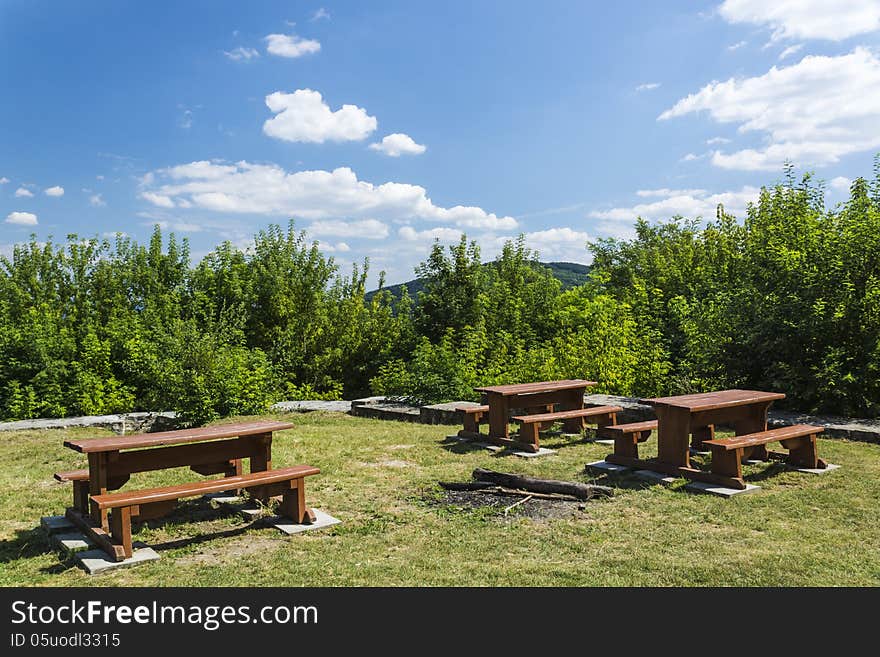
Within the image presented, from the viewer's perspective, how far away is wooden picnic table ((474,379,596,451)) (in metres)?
7.95

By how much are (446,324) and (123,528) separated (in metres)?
11.4

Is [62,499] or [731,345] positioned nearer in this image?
[62,499]

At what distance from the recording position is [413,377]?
38.2 feet

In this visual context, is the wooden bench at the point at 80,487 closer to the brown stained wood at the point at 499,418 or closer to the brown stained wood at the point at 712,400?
the brown stained wood at the point at 499,418

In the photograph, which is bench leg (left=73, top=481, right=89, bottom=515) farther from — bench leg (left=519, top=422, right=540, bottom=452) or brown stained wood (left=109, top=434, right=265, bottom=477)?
Result: bench leg (left=519, top=422, right=540, bottom=452)

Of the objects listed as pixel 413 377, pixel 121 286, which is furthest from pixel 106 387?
pixel 413 377

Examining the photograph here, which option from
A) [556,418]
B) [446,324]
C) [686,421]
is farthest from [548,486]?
[446,324]

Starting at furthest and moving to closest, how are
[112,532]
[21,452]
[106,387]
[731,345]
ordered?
1. [106,387]
2. [731,345]
3. [21,452]
4. [112,532]

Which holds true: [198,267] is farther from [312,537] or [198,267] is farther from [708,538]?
[708,538]

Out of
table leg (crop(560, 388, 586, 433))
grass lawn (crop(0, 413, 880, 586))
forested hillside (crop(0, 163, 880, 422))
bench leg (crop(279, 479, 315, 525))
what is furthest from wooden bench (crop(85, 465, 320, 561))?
forested hillside (crop(0, 163, 880, 422))

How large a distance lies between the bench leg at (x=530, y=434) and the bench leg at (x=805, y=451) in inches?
94.7

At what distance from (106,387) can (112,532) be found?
7.89 metres

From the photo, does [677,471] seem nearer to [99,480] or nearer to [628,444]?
[628,444]

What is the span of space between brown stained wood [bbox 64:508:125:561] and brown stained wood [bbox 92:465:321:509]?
0.20 metres
